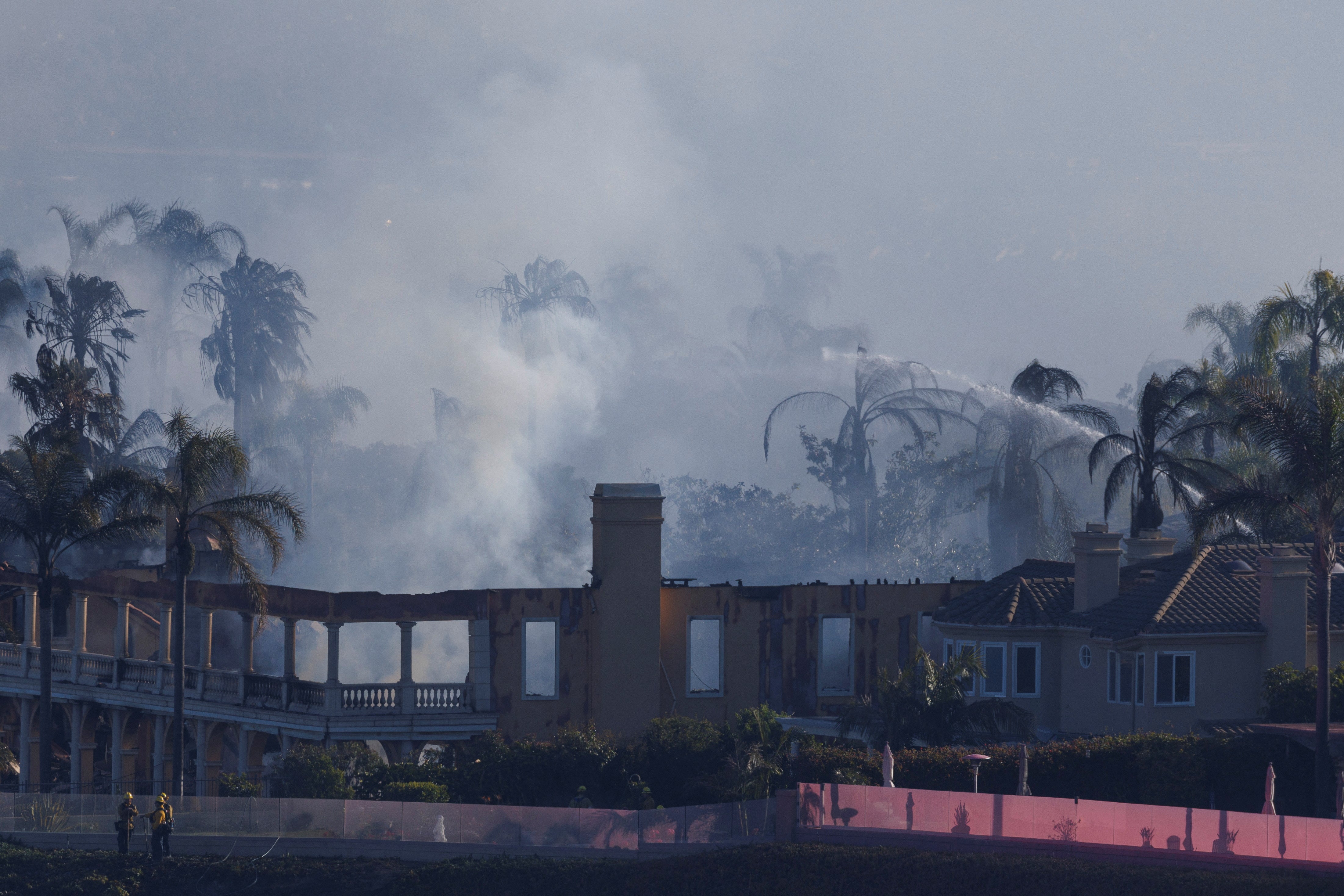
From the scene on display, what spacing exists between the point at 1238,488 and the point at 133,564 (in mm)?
43017

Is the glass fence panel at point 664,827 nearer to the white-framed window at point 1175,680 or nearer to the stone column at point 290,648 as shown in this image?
the white-framed window at point 1175,680

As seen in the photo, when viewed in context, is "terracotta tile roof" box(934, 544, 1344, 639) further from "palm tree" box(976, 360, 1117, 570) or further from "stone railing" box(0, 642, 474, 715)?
"palm tree" box(976, 360, 1117, 570)

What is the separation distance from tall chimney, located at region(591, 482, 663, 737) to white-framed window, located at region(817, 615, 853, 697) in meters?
5.42

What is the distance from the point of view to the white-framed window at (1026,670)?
1570 inches

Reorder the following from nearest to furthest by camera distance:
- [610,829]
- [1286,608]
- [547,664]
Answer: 1. [610,829]
2. [1286,608]
3. [547,664]

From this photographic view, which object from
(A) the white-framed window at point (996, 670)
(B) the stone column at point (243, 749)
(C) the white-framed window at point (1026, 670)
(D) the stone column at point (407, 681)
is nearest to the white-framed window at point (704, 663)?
(A) the white-framed window at point (996, 670)

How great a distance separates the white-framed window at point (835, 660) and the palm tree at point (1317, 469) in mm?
15501

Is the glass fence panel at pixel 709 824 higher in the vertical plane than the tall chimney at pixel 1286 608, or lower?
lower

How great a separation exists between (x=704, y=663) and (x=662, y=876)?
113ft

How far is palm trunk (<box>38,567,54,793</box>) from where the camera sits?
128ft

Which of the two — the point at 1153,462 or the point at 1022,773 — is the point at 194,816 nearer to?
the point at 1022,773

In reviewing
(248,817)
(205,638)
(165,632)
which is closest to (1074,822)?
(248,817)

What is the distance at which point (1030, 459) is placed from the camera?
264ft

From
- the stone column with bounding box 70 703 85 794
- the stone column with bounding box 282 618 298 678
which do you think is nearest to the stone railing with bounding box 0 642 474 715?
the stone column with bounding box 282 618 298 678
